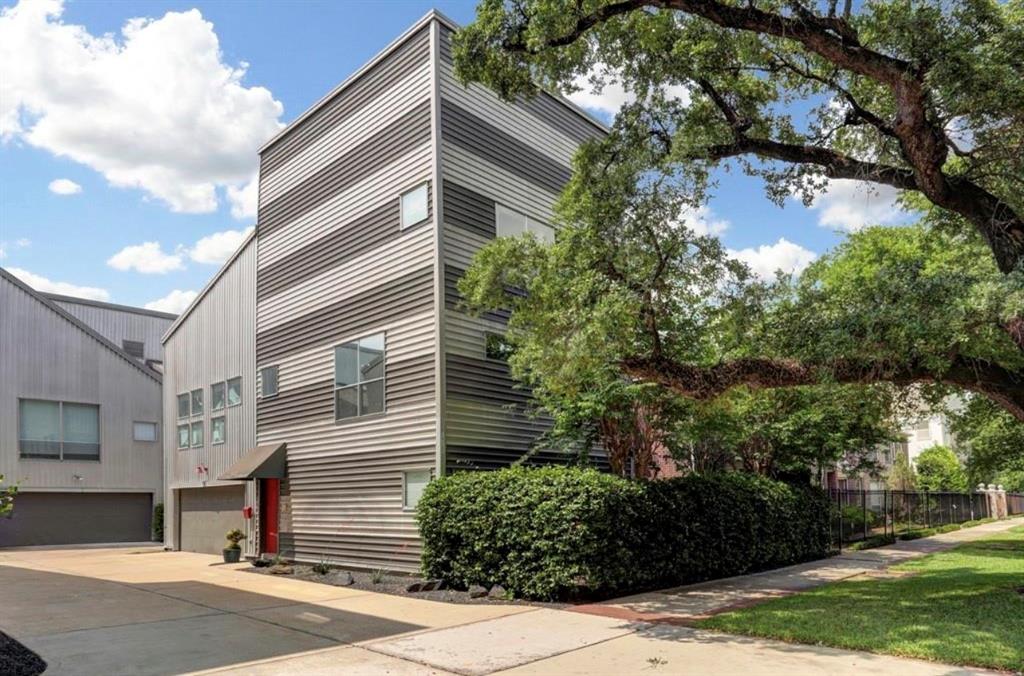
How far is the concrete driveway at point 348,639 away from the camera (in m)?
7.75

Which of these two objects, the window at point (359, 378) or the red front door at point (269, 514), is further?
the red front door at point (269, 514)

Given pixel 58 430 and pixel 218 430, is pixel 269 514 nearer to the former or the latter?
pixel 218 430

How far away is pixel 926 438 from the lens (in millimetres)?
56125

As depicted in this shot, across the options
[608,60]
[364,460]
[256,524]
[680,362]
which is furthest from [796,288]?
[256,524]

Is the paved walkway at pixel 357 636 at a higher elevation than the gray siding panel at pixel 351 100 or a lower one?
lower

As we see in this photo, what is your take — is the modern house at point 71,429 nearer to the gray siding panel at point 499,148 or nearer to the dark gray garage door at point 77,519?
the dark gray garage door at point 77,519

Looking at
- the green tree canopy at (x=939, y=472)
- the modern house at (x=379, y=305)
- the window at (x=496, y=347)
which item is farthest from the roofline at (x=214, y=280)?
the green tree canopy at (x=939, y=472)

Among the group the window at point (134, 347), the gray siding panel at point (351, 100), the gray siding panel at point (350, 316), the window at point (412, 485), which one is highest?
the gray siding panel at point (351, 100)

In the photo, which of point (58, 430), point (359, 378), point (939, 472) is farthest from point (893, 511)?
point (58, 430)

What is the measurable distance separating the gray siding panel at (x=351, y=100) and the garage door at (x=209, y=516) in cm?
864

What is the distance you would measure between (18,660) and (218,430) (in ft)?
45.7

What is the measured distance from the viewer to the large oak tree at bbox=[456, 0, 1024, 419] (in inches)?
Answer: 341

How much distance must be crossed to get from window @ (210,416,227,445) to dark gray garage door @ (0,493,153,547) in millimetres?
8598

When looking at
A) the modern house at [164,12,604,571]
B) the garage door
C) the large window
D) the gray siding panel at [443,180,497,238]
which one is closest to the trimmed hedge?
the modern house at [164,12,604,571]
